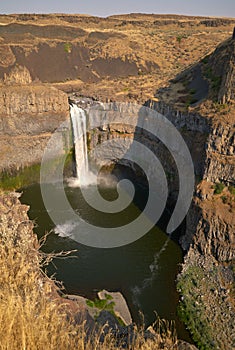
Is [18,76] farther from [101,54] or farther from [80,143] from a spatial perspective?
[80,143]

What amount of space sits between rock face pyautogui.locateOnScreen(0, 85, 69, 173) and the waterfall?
1716 mm

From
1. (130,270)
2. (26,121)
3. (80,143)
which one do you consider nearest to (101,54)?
(80,143)

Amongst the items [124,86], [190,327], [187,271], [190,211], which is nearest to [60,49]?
[124,86]

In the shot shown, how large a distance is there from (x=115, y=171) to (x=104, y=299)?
81.4ft

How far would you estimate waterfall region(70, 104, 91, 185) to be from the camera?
159 ft

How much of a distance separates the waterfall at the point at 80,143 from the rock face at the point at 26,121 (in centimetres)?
172

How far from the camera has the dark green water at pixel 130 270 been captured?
26500mm

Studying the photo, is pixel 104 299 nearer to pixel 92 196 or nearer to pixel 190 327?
pixel 190 327

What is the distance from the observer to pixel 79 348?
6.61 meters

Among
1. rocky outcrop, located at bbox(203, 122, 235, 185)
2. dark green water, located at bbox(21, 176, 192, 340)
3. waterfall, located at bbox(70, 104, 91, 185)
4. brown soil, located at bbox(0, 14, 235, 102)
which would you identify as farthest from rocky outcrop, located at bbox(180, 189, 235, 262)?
brown soil, located at bbox(0, 14, 235, 102)

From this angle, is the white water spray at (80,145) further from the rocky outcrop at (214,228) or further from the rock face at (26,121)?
the rocky outcrop at (214,228)

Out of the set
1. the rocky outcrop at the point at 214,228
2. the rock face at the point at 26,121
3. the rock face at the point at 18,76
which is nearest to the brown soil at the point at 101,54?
the rock face at the point at 18,76

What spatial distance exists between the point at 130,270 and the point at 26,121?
88.8 ft

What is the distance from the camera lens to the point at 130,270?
98.7ft
